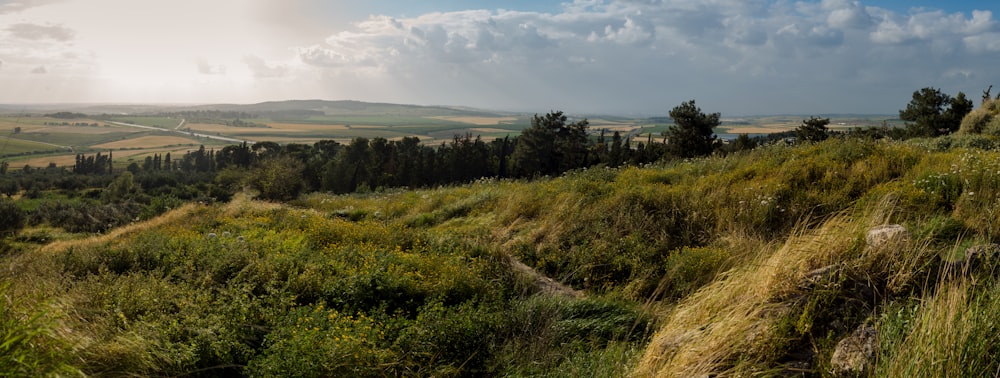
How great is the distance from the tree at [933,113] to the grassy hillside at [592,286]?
121 feet

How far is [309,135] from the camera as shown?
494 ft

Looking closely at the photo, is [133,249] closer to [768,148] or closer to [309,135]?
[768,148]

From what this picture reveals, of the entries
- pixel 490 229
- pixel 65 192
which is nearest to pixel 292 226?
pixel 490 229

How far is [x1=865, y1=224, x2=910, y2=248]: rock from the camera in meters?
4.17

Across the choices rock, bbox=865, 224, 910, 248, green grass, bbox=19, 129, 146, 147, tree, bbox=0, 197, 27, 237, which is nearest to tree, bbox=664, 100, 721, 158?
rock, bbox=865, 224, 910, 248

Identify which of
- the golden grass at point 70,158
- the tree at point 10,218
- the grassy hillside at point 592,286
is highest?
the grassy hillside at point 592,286

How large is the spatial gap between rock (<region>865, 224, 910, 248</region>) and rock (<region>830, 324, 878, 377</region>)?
1.17 metres

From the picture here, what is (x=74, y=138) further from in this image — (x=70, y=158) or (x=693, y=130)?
(x=693, y=130)

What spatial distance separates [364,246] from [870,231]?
673 cm

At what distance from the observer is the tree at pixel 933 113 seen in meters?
36.4

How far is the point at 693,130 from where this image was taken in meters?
47.7

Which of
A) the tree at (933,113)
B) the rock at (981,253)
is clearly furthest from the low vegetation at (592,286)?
the tree at (933,113)

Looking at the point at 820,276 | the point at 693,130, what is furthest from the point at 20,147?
the point at 820,276

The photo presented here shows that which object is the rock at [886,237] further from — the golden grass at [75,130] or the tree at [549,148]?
the golden grass at [75,130]
